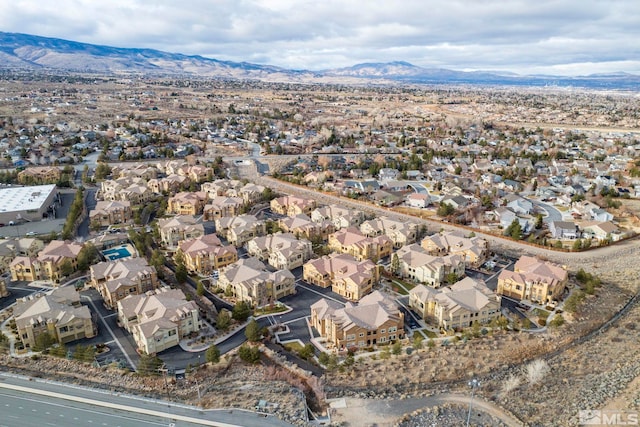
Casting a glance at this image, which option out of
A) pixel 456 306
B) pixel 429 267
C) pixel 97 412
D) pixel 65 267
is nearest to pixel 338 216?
pixel 429 267

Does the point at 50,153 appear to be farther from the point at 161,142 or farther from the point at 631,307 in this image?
the point at 631,307

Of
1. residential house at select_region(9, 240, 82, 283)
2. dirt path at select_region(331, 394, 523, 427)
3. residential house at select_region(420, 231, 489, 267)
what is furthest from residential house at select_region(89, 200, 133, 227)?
dirt path at select_region(331, 394, 523, 427)

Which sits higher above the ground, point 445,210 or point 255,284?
point 445,210

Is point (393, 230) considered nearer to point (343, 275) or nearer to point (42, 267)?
point (343, 275)

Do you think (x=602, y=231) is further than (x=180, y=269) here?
Yes

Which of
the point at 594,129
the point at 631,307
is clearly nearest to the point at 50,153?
the point at 631,307

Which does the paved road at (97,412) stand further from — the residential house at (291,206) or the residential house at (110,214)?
the residential house at (291,206)

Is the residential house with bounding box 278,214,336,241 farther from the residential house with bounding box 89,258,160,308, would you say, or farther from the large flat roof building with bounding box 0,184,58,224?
the large flat roof building with bounding box 0,184,58,224
